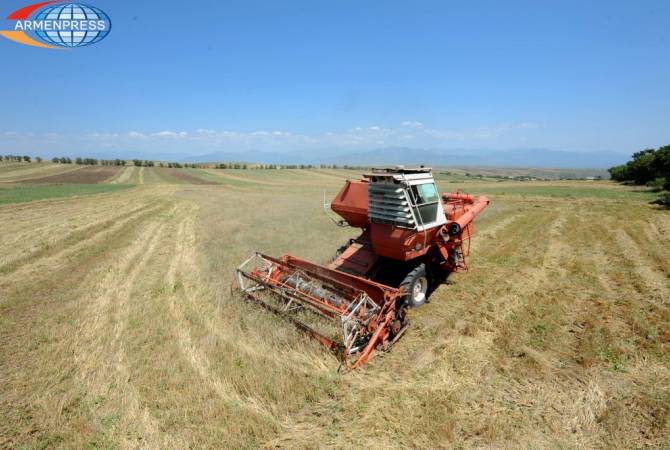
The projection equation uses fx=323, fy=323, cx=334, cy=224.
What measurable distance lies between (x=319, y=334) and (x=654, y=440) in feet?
13.2

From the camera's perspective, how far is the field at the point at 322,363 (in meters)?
3.57

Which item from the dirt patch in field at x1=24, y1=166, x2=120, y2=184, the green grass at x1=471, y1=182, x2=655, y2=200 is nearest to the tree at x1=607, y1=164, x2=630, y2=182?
the green grass at x1=471, y1=182, x2=655, y2=200

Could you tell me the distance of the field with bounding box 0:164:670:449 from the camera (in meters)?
3.57

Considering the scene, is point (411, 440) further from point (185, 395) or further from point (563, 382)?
point (185, 395)

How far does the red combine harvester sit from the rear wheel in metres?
0.02

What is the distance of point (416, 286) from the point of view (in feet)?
21.8

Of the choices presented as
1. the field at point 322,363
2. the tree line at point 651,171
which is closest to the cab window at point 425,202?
the field at point 322,363

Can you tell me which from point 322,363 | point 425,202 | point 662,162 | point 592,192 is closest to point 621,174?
point 662,162

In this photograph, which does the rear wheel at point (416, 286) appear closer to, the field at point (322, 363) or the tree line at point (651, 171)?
the field at point (322, 363)

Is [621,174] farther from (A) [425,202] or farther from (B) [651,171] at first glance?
(A) [425,202]

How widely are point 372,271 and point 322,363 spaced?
8.41ft

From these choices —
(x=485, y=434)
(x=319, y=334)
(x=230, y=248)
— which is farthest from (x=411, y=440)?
(x=230, y=248)

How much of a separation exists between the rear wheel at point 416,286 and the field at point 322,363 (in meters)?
0.24

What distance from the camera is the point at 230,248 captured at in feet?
34.9
